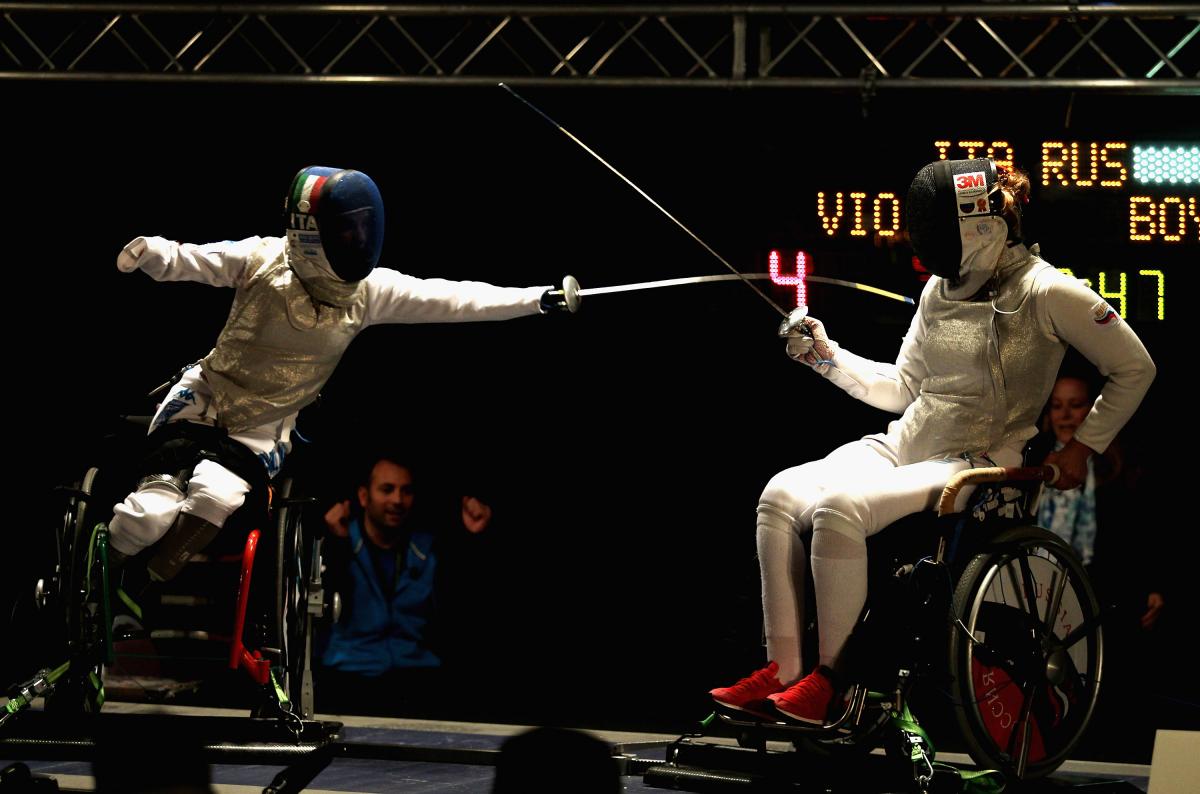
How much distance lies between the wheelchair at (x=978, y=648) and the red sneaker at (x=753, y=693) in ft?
0.09

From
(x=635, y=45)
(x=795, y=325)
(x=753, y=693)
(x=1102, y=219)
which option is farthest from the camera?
(x=635, y=45)

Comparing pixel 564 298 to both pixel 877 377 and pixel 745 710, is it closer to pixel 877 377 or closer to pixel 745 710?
pixel 877 377

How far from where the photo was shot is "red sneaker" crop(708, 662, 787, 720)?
302cm

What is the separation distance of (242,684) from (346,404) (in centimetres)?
143

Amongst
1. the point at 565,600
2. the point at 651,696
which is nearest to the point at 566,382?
the point at 565,600

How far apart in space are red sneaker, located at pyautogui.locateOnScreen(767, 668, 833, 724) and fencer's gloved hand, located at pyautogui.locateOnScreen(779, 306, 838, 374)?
2.94 ft

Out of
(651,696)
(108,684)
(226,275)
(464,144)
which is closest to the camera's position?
(226,275)

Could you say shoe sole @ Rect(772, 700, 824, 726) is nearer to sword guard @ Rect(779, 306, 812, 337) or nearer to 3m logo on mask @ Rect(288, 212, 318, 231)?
sword guard @ Rect(779, 306, 812, 337)

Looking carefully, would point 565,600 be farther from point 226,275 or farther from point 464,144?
point 226,275

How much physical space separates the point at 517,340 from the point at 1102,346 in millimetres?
3181

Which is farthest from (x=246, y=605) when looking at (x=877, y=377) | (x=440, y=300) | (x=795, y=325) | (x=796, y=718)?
(x=877, y=377)

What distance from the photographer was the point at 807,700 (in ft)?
9.66

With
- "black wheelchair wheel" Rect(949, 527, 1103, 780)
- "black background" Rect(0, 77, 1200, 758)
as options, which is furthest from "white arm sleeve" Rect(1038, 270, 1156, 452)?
"black background" Rect(0, 77, 1200, 758)

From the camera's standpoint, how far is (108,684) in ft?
15.4
